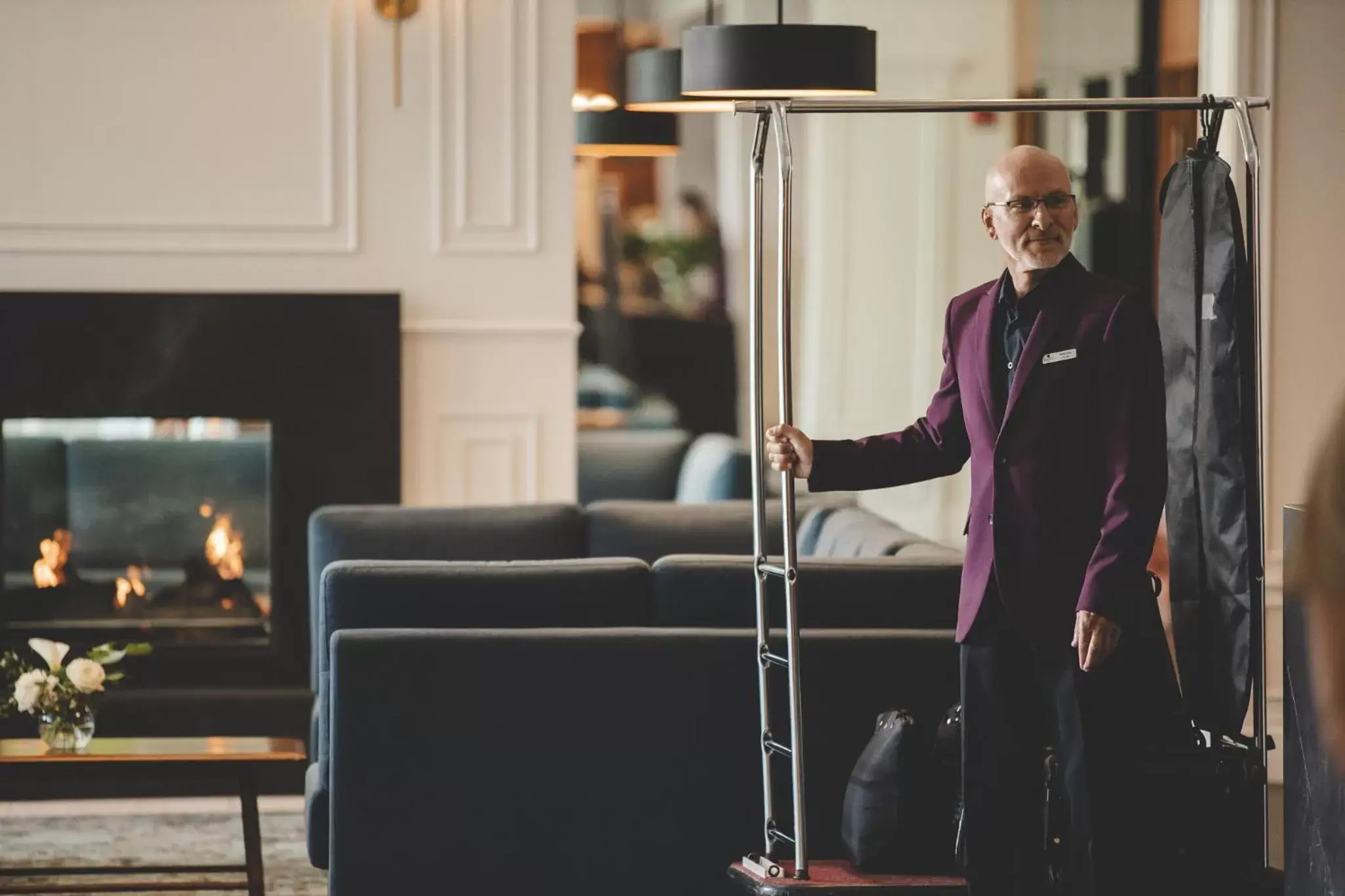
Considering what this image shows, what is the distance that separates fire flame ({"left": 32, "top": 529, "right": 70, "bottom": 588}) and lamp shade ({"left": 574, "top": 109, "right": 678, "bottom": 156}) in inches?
80.0

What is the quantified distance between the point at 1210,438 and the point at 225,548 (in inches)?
134

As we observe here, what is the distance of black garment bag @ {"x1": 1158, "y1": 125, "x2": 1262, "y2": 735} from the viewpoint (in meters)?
2.73

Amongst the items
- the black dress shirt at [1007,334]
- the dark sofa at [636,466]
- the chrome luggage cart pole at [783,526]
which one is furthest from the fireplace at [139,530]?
the black dress shirt at [1007,334]

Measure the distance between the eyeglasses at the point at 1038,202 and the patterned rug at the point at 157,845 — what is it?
2.33m

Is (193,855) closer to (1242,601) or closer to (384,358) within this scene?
(384,358)

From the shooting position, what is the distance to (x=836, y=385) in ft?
27.9

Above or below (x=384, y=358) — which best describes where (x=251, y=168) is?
above

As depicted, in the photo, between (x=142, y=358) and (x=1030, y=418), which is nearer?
(x=1030, y=418)

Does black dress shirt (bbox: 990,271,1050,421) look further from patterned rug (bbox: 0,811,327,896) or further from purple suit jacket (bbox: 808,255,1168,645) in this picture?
patterned rug (bbox: 0,811,327,896)

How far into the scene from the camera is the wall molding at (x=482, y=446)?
17.6ft

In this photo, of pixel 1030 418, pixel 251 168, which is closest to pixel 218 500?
pixel 251 168

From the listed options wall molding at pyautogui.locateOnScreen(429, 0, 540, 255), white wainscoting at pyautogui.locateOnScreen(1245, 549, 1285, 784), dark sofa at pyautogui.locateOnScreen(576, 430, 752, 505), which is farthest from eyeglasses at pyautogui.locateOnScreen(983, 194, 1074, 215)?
dark sofa at pyautogui.locateOnScreen(576, 430, 752, 505)

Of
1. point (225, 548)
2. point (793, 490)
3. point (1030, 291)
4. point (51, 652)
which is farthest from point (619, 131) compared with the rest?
point (1030, 291)

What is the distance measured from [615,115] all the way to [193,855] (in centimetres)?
254
